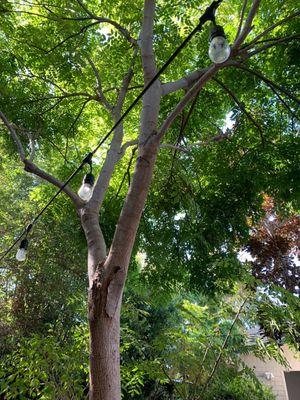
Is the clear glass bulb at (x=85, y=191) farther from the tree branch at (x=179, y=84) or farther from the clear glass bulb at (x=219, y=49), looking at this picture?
the clear glass bulb at (x=219, y=49)

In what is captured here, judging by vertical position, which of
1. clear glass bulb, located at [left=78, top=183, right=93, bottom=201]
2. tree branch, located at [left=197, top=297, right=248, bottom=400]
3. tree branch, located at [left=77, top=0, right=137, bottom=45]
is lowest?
tree branch, located at [left=197, top=297, right=248, bottom=400]

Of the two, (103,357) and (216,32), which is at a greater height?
(216,32)

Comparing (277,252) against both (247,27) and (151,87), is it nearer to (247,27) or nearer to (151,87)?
(151,87)

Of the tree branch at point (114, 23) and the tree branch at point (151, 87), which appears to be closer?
the tree branch at point (151, 87)

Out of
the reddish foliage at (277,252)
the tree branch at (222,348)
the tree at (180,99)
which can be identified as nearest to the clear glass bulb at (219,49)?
the tree at (180,99)

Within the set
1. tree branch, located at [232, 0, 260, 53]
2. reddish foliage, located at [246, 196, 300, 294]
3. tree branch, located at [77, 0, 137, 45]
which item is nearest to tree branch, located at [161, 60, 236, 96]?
tree branch, located at [232, 0, 260, 53]

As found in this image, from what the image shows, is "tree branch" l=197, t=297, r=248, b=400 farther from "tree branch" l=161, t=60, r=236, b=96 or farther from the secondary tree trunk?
"tree branch" l=161, t=60, r=236, b=96

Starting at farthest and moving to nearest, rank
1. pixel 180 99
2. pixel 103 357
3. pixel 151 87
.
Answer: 1. pixel 180 99
2. pixel 151 87
3. pixel 103 357

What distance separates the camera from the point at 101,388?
1834mm

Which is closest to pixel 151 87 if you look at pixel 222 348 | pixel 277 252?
pixel 222 348

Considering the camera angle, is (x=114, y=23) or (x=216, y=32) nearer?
(x=216, y=32)

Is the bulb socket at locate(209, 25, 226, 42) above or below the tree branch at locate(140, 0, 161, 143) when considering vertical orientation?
below

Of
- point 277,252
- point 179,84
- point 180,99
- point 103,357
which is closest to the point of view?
point 103,357

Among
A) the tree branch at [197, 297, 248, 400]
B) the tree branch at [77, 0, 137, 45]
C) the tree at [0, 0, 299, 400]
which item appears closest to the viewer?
the tree branch at [197, 297, 248, 400]
